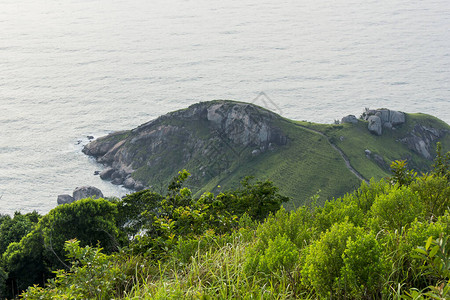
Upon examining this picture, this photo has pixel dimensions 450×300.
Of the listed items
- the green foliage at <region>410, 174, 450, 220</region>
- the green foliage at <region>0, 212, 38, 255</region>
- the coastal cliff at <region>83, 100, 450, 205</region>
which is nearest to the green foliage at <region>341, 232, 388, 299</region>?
the green foliage at <region>410, 174, 450, 220</region>

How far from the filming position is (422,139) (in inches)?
4936

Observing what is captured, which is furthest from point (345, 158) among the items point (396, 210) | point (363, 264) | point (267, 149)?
point (363, 264)

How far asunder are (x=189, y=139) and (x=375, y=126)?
57.3 m

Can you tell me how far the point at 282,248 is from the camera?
6336 mm

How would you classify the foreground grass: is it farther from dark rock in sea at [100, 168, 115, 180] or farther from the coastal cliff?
dark rock in sea at [100, 168, 115, 180]

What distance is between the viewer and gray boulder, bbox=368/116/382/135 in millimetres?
124188

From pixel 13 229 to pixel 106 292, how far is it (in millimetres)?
39957

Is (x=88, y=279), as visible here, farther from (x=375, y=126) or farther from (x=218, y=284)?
(x=375, y=126)

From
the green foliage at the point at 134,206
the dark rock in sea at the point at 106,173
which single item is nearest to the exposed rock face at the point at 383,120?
the dark rock in sea at the point at 106,173

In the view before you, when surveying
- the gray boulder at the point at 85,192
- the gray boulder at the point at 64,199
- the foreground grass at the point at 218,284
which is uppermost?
the foreground grass at the point at 218,284

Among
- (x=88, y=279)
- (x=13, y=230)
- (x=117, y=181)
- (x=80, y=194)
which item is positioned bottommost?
(x=117, y=181)

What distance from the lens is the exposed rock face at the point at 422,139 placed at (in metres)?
123

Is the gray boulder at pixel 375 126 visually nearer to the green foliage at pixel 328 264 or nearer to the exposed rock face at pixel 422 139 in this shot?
the exposed rock face at pixel 422 139

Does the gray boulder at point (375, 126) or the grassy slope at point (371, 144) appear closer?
the grassy slope at point (371, 144)
